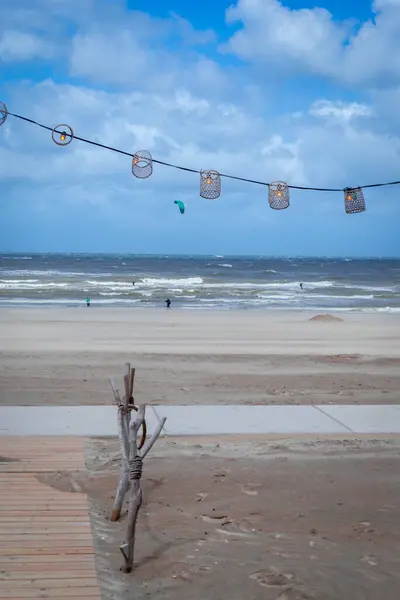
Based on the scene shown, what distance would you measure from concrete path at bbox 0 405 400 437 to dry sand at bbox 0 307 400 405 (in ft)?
3.06

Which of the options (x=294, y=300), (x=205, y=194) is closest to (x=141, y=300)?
(x=294, y=300)

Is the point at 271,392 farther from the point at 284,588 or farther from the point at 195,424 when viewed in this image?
the point at 284,588

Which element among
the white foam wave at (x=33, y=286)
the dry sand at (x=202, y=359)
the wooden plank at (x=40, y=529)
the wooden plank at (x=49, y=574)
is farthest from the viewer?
the white foam wave at (x=33, y=286)

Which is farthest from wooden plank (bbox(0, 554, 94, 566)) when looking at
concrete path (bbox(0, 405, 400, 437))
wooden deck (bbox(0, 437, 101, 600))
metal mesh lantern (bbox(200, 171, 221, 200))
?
metal mesh lantern (bbox(200, 171, 221, 200))

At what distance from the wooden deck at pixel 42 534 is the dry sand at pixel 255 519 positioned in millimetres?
116

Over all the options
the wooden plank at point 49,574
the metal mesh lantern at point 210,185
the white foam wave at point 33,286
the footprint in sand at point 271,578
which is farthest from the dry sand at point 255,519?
the white foam wave at point 33,286

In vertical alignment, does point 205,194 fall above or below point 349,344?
above

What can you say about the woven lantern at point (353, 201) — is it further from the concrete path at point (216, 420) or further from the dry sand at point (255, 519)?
the dry sand at point (255, 519)

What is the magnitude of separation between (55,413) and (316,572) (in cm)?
428

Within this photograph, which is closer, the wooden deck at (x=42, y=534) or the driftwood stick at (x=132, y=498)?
the wooden deck at (x=42, y=534)

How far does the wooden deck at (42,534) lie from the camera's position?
3773 millimetres

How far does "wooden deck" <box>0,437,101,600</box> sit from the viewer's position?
377cm

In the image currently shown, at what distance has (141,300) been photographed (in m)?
34.5

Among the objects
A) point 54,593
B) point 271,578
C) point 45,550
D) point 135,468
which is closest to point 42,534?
point 45,550
